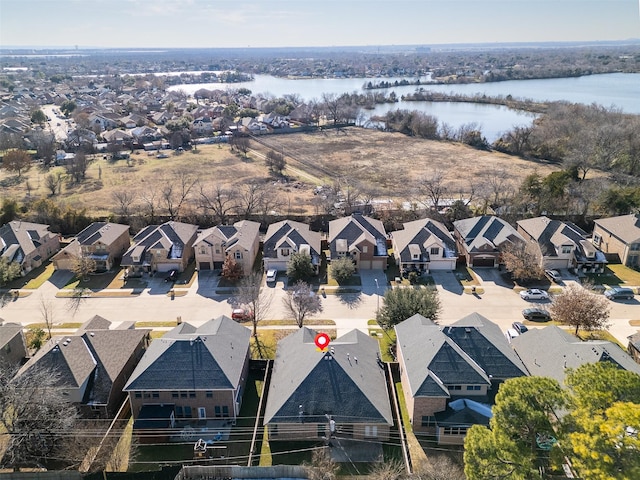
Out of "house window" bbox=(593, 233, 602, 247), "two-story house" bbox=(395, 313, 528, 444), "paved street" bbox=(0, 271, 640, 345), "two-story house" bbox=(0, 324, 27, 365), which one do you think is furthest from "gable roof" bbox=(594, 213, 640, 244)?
"two-story house" bbox=(0, 324, 27, 365)

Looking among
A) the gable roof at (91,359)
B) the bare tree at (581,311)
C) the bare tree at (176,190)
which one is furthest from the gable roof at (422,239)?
the bare tree at (176,190)

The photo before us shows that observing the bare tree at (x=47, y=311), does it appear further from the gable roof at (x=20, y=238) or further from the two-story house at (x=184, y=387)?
the two-story house at (x=184, y=387)

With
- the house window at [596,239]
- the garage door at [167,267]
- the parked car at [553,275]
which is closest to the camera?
the parked car at [553,275]

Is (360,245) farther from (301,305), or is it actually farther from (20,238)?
(20,238)

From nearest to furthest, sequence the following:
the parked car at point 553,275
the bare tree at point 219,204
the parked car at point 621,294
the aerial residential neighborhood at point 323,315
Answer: the aerial residential neighborhood at point 323,315 → the parked car at point 621,294 → the parked car at point 553,275 → the bare tree at point 219,204

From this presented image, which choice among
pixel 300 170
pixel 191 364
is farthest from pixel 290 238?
pixel 300 170

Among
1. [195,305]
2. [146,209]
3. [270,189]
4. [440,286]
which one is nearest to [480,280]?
[440,286]

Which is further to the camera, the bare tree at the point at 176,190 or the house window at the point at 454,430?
the bare tree at the point at 176,190
